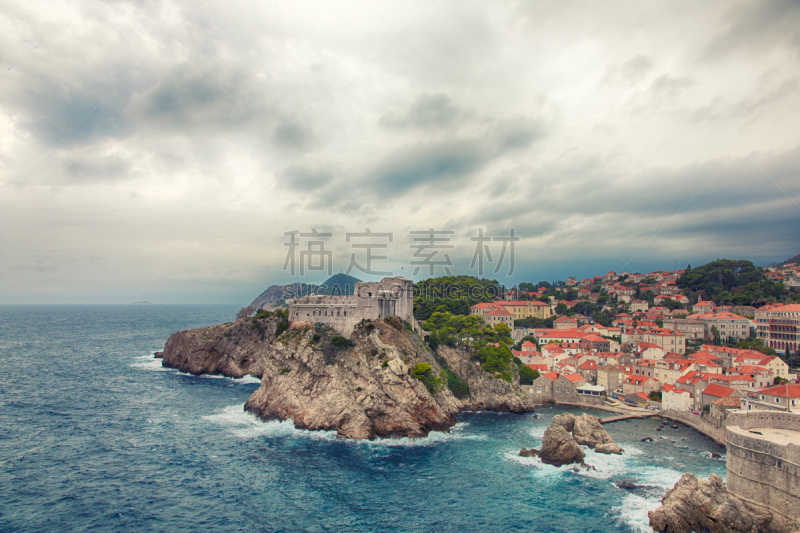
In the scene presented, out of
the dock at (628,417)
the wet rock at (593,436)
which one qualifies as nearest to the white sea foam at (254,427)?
the wet rock at (593,436)

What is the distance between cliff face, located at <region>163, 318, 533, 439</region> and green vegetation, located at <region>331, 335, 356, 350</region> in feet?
0.72

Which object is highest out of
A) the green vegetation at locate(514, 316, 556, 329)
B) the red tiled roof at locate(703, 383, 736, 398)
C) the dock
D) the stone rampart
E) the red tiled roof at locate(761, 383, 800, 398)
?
the green vegetation at locate(514, 316, 556, 329)

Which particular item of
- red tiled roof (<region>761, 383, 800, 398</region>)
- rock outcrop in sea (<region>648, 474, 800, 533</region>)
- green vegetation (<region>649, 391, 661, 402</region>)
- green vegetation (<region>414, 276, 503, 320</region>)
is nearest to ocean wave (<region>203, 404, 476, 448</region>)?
rock outcrop in sea (<region>648, 474, 800, 533</region>)

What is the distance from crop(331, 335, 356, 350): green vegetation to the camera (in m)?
43.3

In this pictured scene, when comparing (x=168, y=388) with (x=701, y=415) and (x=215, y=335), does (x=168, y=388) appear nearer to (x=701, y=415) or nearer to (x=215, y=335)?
(x=215, y=335)

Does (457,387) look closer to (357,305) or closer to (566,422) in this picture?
(566,422)

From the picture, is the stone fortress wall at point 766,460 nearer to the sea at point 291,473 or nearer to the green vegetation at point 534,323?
the sea at point 291,473

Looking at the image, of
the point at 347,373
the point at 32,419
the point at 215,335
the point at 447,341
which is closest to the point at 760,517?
the point at 347,373

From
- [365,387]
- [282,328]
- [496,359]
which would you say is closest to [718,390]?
[496,359]

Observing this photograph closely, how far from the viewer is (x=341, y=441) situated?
36.8 m

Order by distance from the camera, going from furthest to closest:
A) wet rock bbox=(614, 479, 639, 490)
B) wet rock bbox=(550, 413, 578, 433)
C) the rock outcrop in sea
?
wet rock bbox=(550, 413, 578, 433) → wet rock bbox=(614, 479, 639, 490) → the rock outcrop in sea

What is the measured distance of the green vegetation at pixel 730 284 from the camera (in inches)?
3300

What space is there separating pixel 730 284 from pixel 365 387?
92.6 m

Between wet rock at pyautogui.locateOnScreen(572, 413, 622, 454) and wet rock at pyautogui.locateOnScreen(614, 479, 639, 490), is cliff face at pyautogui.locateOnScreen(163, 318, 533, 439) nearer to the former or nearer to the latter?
wet rock at pyautogui.locateOnScreen(572, 413, 622, 454)
